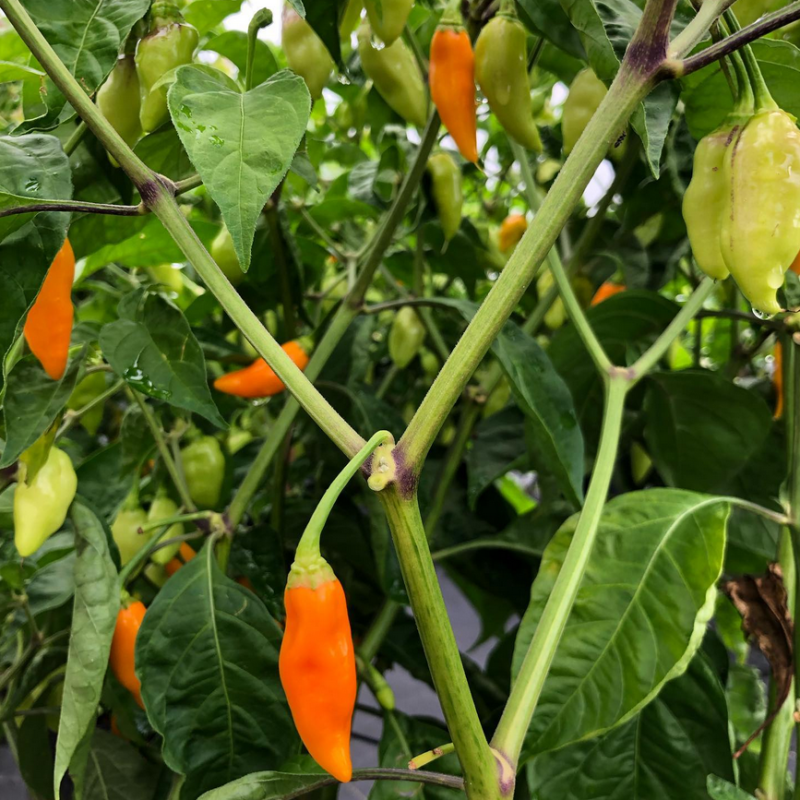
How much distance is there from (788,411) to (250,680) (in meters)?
0.42

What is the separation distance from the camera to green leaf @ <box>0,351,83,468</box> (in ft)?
1.40

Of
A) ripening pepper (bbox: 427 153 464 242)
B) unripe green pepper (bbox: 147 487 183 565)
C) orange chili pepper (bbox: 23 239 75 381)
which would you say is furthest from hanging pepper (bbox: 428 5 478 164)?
unripe green pepper (bbox: 147 487 183 565)

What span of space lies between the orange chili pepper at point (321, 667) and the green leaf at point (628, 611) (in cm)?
14

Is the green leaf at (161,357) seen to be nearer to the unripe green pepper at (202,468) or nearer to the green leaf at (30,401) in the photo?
the green leaf at (30,401)

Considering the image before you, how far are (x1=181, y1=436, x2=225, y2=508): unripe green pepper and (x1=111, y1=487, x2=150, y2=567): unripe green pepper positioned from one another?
0.15 ft

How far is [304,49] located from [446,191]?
0.57 feet

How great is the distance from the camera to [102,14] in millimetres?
418

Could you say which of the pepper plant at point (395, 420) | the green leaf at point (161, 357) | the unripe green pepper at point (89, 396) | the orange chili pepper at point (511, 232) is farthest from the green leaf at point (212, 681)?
the orange chili pepper at point (511, 232)

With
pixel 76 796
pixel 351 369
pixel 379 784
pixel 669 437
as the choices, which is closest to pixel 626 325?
pixel 669 437

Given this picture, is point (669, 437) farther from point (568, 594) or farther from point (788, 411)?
point (568, 594)

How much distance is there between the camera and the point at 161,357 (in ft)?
1.56

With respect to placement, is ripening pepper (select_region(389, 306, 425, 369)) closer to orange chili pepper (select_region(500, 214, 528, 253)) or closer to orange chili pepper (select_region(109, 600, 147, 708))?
orange chili pepper (select_region(500, 214, 528, 253))

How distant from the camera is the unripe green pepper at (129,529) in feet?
1.92

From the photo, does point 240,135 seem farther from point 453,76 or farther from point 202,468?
point 202,468
